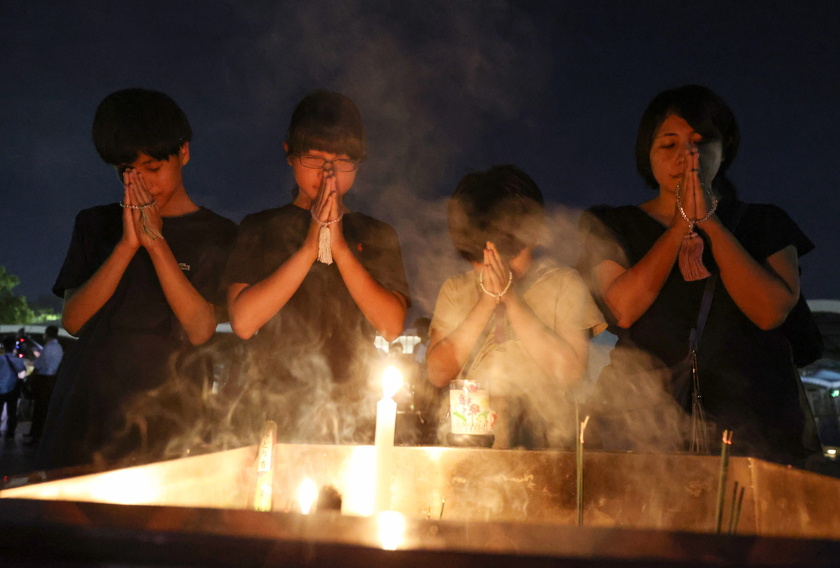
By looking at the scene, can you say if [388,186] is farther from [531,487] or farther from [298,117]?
[531,487]

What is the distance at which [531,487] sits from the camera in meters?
1.52

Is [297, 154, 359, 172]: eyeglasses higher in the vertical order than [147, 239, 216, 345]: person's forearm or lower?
higher

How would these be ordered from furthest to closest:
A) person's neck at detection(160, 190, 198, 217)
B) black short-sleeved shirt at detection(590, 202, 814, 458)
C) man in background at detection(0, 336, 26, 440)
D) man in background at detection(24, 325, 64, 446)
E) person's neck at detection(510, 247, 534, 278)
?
man in background at detection(0, 336, 26, 440) → man in background at detection(24, 325, 64, 446) → person's neck at detection(510, 247, 534, 278) → person's neck at detection(160, 190, 198, 217) → black short-sleeved shirt at detection(590, 202, 814, 458)

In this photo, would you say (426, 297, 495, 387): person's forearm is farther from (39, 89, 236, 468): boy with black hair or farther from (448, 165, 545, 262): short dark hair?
(39, 89, 236, 468): boy with black hair

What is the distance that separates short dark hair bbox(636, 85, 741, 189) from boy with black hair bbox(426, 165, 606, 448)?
460 mm

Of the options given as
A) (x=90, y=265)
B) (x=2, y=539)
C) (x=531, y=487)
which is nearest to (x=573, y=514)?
(x=531, y=487)

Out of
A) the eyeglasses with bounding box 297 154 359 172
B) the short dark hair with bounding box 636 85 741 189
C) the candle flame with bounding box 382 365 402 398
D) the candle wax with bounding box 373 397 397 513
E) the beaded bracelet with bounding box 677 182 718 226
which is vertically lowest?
the candle wax with bounding box 373 397 397 513

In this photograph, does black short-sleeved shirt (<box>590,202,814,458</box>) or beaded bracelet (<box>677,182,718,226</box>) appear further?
beaded bracelet (<box>677,182,718,226</box>)

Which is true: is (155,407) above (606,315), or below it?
below

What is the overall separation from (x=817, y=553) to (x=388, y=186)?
107 inches

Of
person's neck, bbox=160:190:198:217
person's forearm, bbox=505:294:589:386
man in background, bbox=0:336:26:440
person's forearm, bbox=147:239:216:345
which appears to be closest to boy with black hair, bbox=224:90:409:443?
person's forearm, bbox=147:239:216:345

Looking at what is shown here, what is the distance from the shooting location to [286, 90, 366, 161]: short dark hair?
2.32m

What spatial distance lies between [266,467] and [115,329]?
3.39 ft

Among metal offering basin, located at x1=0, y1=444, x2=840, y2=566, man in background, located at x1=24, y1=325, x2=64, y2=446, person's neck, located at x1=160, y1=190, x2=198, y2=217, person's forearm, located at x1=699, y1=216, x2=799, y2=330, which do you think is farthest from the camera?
man in background, located at x1=24, y1=325, x2=64, y2=446
